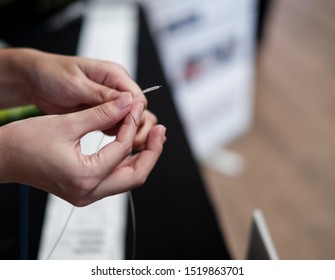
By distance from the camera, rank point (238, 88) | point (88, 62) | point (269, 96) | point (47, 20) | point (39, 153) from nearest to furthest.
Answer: point (39, 153)
point (88, 62)
point (47, 20)
point (238, 88)
point (269, 96)

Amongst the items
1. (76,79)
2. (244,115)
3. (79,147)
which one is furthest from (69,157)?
(244,115)

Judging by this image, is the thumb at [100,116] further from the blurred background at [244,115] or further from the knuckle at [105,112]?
the blurred background at [244,115]

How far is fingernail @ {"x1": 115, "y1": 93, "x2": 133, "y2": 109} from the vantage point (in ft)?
1.83

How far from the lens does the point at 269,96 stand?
2389 mm

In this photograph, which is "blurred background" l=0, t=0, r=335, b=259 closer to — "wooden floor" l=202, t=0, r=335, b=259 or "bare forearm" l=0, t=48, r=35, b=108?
"wooden floor" l=202, t=0, r=335, b=259

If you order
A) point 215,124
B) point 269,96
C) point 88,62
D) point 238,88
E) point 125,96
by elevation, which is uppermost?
point 269,96

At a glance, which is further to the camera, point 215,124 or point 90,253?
point 215,124

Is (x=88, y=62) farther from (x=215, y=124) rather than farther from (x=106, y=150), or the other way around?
(x=215, y=124)

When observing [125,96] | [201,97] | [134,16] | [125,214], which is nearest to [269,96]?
[201,97]

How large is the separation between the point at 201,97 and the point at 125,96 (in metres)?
1.24

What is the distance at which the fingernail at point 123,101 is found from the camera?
1.83 feet

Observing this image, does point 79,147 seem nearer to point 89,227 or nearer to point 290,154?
point 89,227

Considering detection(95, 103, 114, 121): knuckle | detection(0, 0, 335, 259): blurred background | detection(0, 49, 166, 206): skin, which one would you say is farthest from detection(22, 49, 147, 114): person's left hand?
detection(0, 0, 335, 259): blurred background

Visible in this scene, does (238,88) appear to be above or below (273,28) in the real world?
below
